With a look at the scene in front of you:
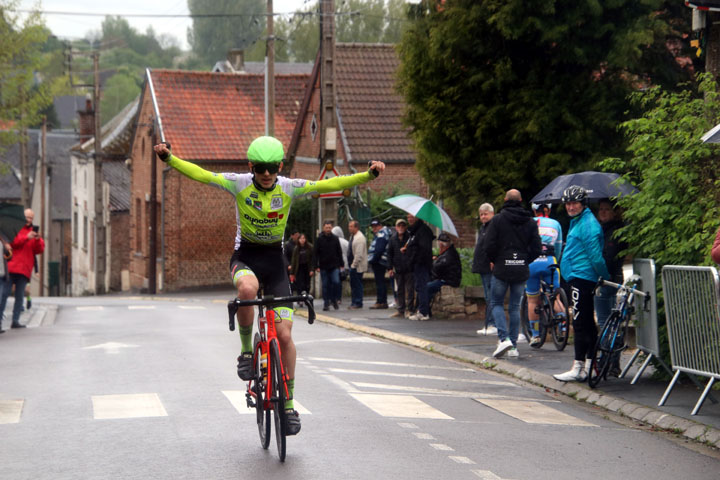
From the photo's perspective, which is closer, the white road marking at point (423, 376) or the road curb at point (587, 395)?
the road curb at point (587, 395)

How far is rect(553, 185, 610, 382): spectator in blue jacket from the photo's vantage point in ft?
36.3

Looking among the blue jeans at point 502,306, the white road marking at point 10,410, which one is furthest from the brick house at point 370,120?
the white road marking at point 10,410

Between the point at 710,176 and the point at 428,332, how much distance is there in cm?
749

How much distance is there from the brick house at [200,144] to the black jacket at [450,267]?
23.0m

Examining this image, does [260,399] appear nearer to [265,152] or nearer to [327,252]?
[265,152]

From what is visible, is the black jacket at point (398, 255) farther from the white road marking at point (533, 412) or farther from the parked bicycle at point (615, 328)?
the white road marking at point (533, 412)

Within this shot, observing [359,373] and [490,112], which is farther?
[490,112]

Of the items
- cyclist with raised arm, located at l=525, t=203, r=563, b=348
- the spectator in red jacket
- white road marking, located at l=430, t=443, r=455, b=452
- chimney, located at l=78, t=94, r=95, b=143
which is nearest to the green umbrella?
cyclist with raised arm, located at l=525, t=203, r=563, b=348

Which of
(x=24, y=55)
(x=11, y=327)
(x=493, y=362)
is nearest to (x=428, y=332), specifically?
(x=493, y=362)

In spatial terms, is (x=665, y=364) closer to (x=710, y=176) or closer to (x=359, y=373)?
(x=710, y=176)

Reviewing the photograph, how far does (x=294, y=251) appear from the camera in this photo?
23.7 meters

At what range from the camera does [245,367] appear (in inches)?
319

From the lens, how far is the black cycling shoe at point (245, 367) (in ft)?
26.3

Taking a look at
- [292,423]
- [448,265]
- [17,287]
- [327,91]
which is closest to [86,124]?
[327,91]
